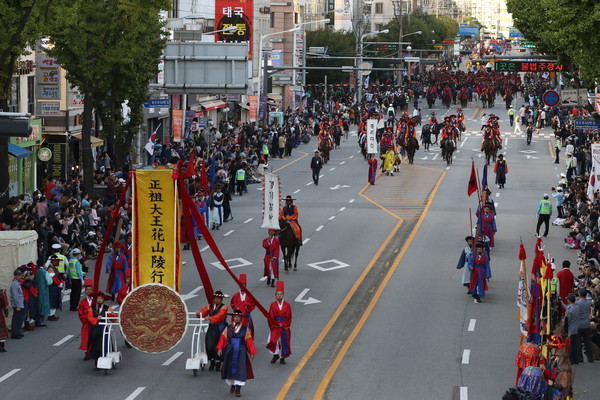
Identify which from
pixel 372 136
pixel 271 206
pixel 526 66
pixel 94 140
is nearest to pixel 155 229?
pixel 271 206

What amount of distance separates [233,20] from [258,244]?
44.1m

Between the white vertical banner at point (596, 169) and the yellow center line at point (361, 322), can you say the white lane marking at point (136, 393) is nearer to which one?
the yellow center line at point (361, 322)

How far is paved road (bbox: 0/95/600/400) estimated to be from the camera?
21.2 meters

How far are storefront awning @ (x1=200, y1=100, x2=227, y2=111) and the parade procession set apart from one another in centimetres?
439

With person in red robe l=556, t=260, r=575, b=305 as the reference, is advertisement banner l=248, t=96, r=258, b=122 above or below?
above

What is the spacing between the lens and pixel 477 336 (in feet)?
83.2

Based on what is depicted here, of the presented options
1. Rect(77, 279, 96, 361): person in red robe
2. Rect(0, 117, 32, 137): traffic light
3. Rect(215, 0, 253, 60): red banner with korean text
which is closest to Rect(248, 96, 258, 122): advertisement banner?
Rect(215, 0, 253, 60): red banner with korean text

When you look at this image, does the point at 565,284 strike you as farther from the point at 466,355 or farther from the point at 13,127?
the point at 13,127

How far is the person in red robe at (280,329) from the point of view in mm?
22562

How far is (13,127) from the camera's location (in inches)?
899

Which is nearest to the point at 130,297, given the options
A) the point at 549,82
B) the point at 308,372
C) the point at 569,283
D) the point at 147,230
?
the point at 147,230

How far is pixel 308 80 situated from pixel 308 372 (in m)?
87.5

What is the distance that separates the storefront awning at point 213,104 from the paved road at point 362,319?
985 inches

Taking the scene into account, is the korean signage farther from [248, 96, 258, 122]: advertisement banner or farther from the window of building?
the window of building
